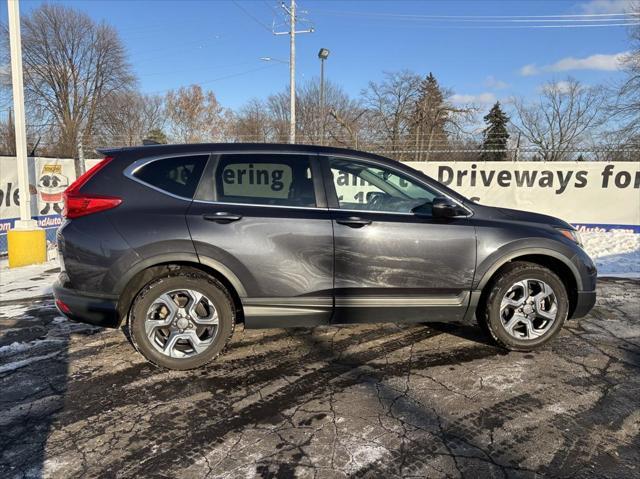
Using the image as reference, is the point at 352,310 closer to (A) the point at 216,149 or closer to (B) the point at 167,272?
(B) the point at 167,272

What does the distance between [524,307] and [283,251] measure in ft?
7.23

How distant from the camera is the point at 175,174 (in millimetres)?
3551

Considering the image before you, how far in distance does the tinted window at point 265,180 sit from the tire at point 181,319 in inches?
28.9

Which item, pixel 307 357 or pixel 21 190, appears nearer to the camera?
pixel 307 357

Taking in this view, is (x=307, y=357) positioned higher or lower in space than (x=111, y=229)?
lower

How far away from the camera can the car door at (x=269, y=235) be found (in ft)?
11.3

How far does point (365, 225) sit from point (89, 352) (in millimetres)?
2718

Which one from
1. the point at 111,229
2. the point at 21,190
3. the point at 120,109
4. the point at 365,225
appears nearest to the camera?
the point at 111,229

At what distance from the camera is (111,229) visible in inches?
132

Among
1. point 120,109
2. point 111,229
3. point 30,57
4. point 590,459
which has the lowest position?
point 590,459

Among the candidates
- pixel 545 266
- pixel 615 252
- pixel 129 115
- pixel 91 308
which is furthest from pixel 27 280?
pixel 129 115

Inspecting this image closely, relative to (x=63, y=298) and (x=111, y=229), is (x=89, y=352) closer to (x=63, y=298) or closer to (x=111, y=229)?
(x=63, y=298)

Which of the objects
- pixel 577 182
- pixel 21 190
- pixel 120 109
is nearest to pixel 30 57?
pixel 120 109

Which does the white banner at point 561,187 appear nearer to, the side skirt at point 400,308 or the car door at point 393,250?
the car door at point 393,250
